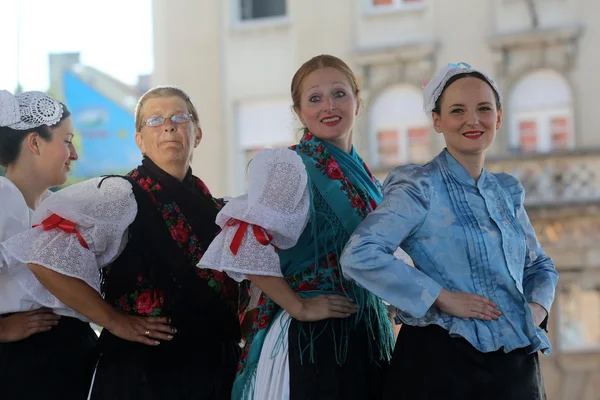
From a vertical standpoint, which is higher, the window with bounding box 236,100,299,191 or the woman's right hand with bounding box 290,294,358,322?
the window with bounding box 236,100,299,191

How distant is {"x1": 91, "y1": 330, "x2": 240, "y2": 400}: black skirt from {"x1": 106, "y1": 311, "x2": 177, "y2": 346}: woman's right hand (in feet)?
0.15

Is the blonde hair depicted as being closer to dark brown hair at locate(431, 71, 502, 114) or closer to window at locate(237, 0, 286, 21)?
dark brown hair at locate(431, 71, 502, 114)

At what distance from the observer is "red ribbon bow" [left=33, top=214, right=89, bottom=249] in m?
2.76

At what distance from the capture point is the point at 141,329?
276 cm

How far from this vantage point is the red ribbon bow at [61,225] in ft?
9.05

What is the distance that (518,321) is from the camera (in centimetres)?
246

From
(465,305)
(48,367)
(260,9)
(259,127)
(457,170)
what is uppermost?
(260,9)

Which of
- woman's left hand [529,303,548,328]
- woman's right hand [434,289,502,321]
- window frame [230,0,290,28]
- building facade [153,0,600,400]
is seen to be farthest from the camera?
window frame [230,0,290,28]

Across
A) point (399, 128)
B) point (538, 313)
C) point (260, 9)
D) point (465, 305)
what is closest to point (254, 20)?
point (260, 9)

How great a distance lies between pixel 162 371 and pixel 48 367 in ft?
1.18

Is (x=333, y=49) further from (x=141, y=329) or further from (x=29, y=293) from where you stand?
(x=141, y=329)

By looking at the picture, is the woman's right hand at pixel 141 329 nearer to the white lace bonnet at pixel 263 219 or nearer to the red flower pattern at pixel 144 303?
the red flower pattern at pixel 144 303

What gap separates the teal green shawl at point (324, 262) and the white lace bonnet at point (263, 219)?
0.07 metres

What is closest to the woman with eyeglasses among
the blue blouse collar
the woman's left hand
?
the blue blouse collar
